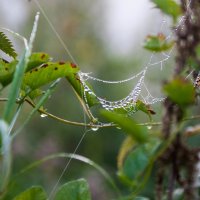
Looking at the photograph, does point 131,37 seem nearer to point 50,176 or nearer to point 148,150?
point 50,176

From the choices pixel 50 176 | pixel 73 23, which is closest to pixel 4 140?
pixel 50 176

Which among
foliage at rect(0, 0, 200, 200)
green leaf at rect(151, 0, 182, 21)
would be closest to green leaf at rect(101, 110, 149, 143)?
foliage at rect(0, 0, 200, 200)

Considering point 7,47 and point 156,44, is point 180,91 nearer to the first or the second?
point 156,44

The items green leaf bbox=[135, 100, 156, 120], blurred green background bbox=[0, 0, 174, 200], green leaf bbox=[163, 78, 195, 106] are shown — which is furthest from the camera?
blurred green background bbox=[0, 0, 174, 200]

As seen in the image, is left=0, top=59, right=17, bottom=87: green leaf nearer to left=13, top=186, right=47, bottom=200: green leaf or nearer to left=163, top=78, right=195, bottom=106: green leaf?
left=13, top=186, right=47, bottom=200: green leaf

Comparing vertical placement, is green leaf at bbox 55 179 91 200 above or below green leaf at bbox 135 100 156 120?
below

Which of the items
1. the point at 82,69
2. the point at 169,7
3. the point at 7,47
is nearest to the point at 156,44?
the point at 169,7

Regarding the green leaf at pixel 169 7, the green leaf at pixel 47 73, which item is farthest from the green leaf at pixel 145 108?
the green leaf at pixel 169 7

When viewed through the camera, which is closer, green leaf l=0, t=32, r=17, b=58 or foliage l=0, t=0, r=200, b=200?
foliage l=0, t=0, r=200, b=200

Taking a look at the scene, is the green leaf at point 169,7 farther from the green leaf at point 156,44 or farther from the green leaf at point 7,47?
the green leaf at point 7,47
